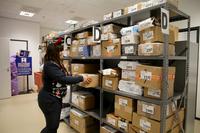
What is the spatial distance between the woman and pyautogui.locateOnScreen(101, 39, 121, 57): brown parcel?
1.92 ft

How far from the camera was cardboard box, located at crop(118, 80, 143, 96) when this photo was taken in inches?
78.2

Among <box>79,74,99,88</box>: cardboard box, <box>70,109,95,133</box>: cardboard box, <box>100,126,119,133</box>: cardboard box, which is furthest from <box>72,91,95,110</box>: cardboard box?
<box>100,126,119,133</box>: cardboard box

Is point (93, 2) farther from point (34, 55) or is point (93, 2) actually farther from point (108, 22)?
point (34, 55)

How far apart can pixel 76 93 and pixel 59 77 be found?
3.93 ft

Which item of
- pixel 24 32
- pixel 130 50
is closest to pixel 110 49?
pixel 130 50

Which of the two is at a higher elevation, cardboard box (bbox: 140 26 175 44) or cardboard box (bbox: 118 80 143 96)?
cardboard box (bbox: 140 26 175 44)

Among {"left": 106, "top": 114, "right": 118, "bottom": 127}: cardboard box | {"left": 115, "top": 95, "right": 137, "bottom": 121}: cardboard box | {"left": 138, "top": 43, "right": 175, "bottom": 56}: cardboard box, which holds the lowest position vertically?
{"left": 106, "top": 114, "right": 118, "bottom": 127}: cardboard box

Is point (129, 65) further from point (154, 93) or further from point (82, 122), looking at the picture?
point (82, 122)

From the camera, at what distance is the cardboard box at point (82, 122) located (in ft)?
9.47

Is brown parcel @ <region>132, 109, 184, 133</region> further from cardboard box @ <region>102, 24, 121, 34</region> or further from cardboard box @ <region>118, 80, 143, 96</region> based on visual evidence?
cardboard box @ <region>102, 24, 121, 34</region>

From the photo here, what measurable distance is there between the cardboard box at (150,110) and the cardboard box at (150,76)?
0.76ft

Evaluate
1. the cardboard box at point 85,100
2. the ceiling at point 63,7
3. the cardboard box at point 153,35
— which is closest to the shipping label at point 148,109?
the cardboard box at point 153,35

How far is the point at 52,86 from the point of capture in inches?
84.4

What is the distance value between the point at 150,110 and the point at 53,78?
1231 millimetres
